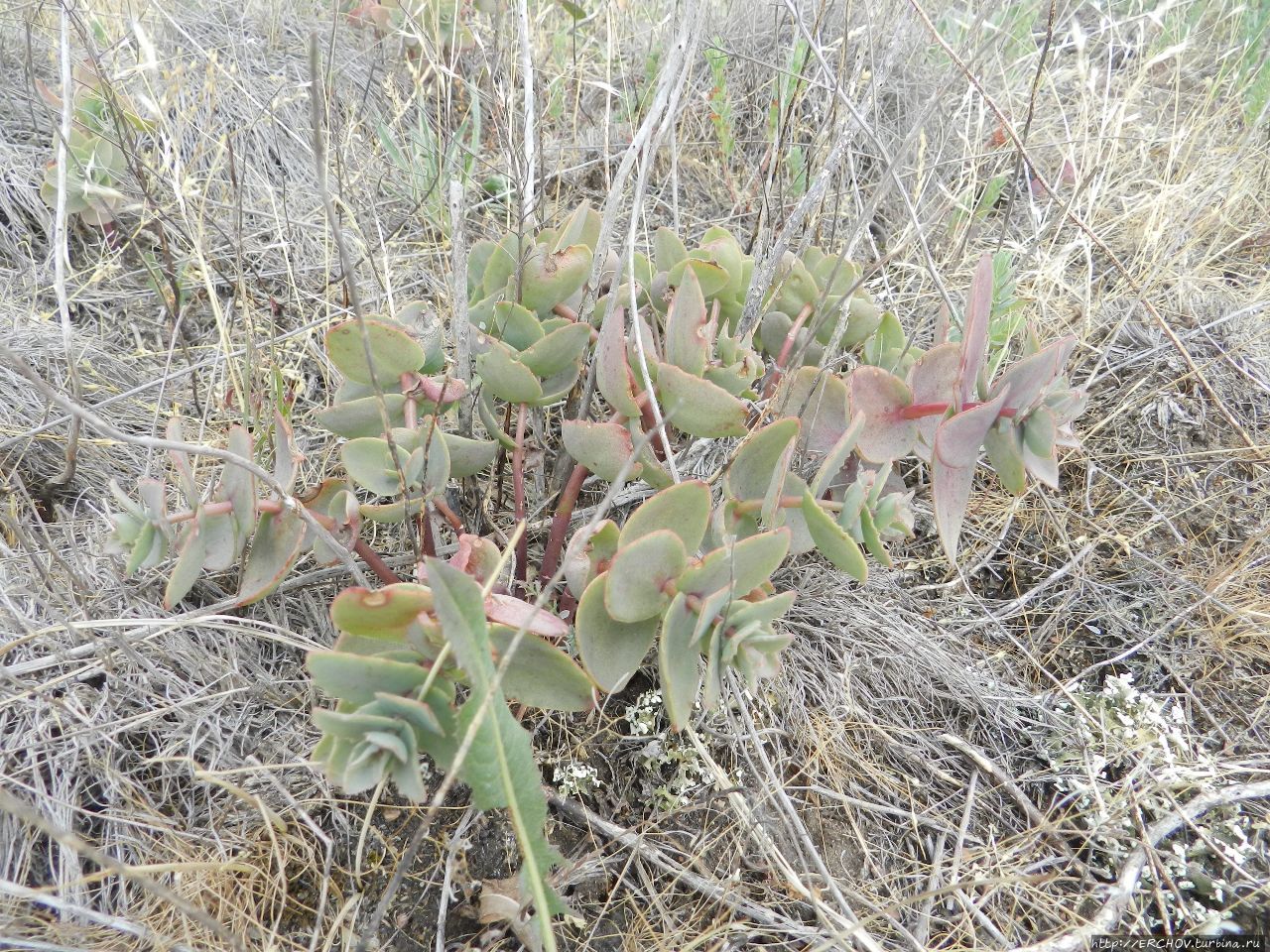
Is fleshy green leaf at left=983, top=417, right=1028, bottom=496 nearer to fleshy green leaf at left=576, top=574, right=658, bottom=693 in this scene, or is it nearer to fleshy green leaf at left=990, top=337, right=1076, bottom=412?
fleshy green leaf at left=990, top=337, right=1076, bottom=412

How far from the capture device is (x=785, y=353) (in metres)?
1.42

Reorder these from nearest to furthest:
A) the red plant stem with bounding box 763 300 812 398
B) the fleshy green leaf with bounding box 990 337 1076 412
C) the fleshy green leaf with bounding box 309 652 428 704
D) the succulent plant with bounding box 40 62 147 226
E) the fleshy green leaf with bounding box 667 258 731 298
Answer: the fleshy green leaf with bounding box 309 652 428 704 < the fleshy green leaf with bounding box 990 337 1076 412 < the fleshy green leaf with bounding box 667 258 731 298 < the red plant stem with bounding box 763 300 812 398 < the succulent plant with bounding box 40 62 147 226

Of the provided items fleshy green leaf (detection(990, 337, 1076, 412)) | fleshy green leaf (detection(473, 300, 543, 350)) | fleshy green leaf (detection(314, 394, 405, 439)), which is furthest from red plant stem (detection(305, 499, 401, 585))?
fleshy green leaf (detection(990, 337, 1076, 412))

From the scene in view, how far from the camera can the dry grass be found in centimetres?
108

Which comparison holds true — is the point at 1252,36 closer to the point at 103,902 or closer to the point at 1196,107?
the point at 1196,107

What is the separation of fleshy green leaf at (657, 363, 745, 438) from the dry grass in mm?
314

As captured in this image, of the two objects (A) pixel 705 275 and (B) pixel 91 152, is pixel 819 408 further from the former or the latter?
(B) pixel 91 152

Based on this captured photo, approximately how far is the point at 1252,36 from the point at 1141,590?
1888 mm

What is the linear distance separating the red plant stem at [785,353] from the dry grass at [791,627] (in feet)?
0.66

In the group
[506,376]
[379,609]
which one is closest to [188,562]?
[379,609]

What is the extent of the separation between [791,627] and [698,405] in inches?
19.0

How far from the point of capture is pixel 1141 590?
5.07 feet

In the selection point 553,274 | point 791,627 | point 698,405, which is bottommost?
point 791,627

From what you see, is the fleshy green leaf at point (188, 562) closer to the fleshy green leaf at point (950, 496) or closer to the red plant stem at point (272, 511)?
the red plant stem at point (272, 511)
